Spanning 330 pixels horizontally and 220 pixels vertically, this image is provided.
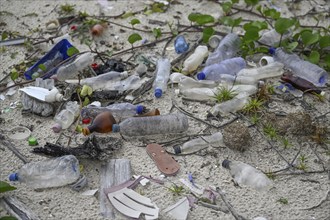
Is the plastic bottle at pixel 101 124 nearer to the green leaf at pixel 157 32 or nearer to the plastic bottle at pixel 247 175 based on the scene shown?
the plastic bottle at pixel 247 175

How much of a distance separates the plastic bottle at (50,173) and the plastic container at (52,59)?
854 millimetres

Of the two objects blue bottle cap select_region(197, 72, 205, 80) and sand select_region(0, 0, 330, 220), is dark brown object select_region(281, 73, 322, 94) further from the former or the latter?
blue bottle cap select_region(197, 72, 205, 80)

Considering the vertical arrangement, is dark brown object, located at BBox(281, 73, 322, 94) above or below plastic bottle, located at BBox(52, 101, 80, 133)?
below

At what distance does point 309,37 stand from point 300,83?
1.31 ft

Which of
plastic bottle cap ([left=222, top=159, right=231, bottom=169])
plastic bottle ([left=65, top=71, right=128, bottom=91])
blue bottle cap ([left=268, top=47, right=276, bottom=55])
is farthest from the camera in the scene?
blue bottle cap ([left=268, top=47, right=276, bottom=55])

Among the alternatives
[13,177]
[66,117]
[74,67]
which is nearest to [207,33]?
[74,67]

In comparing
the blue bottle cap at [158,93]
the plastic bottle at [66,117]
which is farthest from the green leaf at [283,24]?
the plastic bottle at [66,117]

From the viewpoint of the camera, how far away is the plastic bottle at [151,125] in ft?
7.95

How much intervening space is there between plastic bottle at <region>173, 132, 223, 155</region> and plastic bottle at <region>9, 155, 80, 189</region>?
1.74 ft

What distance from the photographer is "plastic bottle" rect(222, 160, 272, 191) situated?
2.14 metres

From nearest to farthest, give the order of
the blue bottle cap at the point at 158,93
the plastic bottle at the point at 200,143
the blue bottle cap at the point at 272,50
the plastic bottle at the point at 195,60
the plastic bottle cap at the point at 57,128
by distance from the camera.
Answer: the plastic bottle at the point at 200,143
the plastic bottle cap at the point at 57,128
the blue bottle cap at the point at 158,93
the plastic bottle at the point at 195,60
the blue bottle cap at the point at 272,50

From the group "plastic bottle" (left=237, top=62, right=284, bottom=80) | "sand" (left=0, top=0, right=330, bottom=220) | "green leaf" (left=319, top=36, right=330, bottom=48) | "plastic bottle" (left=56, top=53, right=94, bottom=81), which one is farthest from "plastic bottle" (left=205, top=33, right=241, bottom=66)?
"plastic bottle" (left=56, top=53, right=94, bottom=81)

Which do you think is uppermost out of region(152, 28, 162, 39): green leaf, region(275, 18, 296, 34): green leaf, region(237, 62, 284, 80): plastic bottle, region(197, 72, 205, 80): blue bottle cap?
region(275, 18, 296, 34): green leaf

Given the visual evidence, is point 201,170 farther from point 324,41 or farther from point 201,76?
point 324,41
